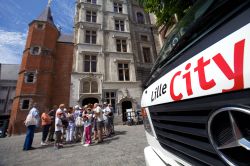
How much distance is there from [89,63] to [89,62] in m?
0.12

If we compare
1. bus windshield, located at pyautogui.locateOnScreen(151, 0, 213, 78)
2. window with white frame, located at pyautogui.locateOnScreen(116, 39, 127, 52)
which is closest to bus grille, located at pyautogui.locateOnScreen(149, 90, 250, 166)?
bus windshield, located at pyautogui.locateOnScreen(151, 0, 213, 78)

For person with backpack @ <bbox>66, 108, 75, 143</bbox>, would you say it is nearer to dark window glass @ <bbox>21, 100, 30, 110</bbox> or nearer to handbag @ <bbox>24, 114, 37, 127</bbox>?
handbag @ <bbox>24, 114, 37, 127</bbox>

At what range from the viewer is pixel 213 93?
2.61 feet

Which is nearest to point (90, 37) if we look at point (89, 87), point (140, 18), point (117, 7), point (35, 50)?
point (89, 87)

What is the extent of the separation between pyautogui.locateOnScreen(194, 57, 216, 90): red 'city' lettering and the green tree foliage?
521 centimetres

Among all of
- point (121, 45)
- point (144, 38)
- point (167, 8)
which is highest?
point (144, 38)

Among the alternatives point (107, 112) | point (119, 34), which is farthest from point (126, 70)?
point (107, 112)

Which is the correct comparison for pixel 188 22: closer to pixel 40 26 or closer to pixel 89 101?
pixel 89 101

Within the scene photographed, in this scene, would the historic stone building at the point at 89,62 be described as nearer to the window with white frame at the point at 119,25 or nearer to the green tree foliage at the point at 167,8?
the window with white frame at the point at 119,25

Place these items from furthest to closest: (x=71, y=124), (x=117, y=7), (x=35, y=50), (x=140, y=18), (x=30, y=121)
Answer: (x=140, y=18)
(x=117, y=7)
(x=35, y=50)
(x=71, y=124)
(x=30, y=121)

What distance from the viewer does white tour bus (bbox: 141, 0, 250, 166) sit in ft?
2.14

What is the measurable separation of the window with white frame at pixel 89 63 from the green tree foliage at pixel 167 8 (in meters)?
11.0

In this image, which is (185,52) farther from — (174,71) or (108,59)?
(108,59)

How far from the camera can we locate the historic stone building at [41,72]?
14.9m
